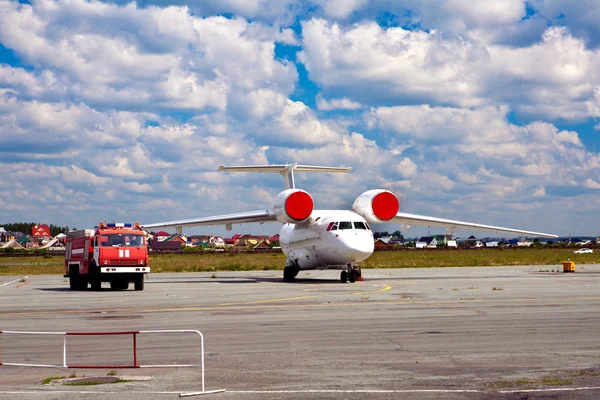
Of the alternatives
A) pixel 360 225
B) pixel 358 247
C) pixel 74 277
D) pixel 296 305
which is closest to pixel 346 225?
pixel 360 225

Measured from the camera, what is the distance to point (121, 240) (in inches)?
1260

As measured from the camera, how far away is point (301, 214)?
37156 millimetres

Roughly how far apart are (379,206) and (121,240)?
44.4ft

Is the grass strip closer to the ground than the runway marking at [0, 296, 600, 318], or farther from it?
farther from it

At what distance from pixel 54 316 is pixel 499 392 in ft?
47.1

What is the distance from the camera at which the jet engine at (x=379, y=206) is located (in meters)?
38.6

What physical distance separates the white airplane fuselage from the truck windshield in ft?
28.9

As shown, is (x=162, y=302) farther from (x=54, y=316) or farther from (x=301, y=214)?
(x=301, y=214)

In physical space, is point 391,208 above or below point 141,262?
above

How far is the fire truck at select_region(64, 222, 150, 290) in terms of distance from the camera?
Answer: 1245 inches

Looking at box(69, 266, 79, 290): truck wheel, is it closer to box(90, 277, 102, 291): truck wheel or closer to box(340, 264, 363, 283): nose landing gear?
box(90, 277, 102, 291): truck wheel

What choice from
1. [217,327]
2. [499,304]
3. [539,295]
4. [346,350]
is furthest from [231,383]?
[539,295]

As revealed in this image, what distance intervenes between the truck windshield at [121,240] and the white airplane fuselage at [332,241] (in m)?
8.82

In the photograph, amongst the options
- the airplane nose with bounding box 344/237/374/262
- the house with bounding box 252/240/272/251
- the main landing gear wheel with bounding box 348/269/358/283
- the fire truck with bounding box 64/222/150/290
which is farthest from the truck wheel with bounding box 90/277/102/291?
the house with bounding box 252/240/272/251
